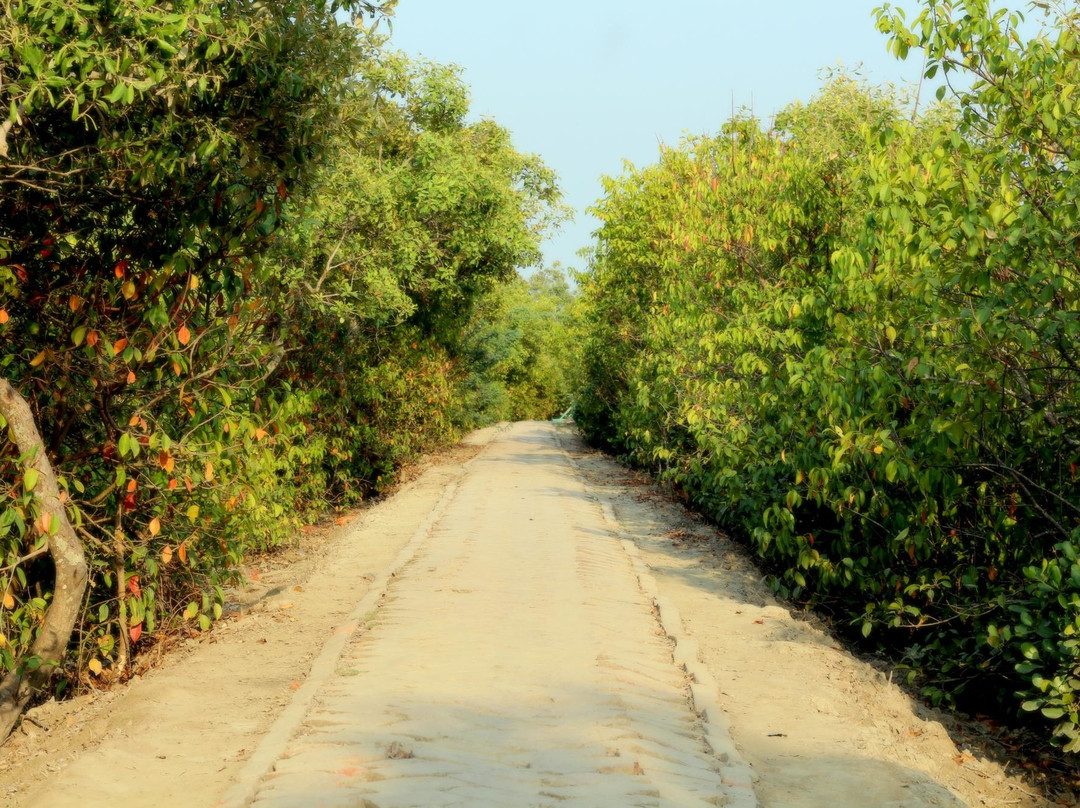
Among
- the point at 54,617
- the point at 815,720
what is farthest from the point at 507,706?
the point at 54,617

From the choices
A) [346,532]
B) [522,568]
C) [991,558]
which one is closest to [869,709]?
[991,558]

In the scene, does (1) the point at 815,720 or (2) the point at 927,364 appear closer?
(1) the point at 815,720

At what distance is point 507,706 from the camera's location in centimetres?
609

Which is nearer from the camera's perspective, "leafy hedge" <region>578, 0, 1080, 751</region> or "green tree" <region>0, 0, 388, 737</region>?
"green tree" <region>0, 0, 388, 737</region>

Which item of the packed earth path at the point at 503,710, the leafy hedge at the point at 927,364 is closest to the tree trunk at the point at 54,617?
the packed earth path at the point at 503,710

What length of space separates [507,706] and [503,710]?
0.07m

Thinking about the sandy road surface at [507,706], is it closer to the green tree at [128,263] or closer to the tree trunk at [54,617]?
the tree trunk at [54,617]

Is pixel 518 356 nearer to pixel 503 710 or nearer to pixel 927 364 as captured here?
pixel 927 364

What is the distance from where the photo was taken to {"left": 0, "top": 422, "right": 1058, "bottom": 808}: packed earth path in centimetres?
502

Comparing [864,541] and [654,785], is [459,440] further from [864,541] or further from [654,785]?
[654,785]

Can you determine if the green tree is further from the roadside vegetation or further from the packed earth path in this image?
the packed earth path

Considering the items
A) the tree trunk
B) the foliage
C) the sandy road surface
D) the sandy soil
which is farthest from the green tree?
the foliage

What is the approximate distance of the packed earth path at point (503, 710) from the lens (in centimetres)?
502

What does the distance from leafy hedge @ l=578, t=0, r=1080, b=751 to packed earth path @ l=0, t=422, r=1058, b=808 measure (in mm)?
952
